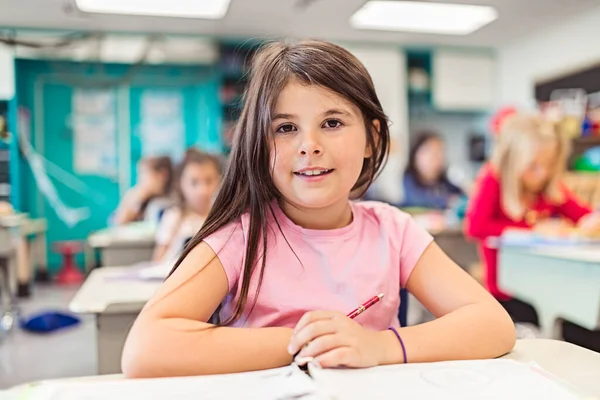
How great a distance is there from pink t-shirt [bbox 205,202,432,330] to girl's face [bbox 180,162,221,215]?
1.66 meters

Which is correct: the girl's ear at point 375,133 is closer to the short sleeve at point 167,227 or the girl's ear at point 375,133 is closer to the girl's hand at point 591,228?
the girl's hand at point 591,228

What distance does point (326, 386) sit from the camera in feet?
1.62

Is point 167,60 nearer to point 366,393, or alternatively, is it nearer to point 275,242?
point 275,242

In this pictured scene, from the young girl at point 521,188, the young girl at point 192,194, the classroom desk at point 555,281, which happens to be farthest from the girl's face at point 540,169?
the young girl at point 192,194

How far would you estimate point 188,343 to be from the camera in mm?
595

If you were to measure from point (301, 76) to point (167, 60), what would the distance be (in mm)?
4513

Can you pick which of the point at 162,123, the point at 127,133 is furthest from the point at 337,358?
the point at 162,123

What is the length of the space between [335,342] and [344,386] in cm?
6

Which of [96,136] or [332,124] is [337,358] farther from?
[96,136]

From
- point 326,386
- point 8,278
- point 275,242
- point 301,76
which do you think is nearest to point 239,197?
point 275,242

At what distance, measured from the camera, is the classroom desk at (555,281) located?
1.34m

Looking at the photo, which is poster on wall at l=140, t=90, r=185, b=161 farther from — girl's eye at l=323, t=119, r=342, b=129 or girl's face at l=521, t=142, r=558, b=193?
girl's eye at l=323, t=119, r=342, b=129

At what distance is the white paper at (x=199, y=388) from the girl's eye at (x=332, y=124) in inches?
12.1

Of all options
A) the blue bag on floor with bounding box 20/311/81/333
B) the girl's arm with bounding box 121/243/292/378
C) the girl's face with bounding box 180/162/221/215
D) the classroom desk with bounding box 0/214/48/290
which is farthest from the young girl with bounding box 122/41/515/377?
the blue bag on floor with bounding box 20/311/81/333
